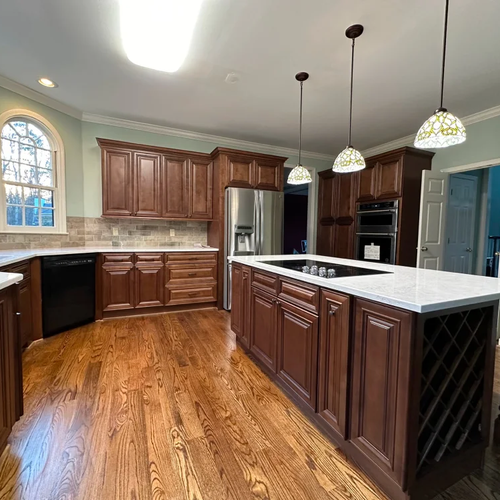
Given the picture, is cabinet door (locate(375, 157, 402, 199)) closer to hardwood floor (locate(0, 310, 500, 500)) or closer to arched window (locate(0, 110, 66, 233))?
hardwood floor (locate(0, 310, 500, 500))

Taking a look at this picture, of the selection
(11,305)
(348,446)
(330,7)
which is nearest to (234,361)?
(348,446)

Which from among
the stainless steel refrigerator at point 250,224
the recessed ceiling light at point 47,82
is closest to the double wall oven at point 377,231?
the stainless steel refrigerator at point 250,224

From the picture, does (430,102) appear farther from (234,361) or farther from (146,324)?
(146,324)

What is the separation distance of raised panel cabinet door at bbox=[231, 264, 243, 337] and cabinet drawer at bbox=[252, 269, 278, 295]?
28 centimetres

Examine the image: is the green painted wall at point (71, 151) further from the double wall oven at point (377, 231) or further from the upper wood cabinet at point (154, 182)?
the double wall oven at point (377, 231)

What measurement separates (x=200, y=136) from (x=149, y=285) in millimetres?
2436

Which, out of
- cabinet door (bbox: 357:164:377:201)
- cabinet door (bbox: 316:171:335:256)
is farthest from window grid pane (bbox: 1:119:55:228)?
cabinet door (bbox: 357:164:377:201)

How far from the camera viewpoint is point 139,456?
137 cm

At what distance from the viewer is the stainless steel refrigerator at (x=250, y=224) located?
3.84 m

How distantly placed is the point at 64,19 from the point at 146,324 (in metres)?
2.91

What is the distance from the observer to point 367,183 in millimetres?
4125

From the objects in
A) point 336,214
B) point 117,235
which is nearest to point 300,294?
point 117,235

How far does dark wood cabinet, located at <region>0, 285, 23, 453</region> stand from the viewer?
128 cm

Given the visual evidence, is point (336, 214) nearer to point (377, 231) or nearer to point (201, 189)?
point (377, 231)
